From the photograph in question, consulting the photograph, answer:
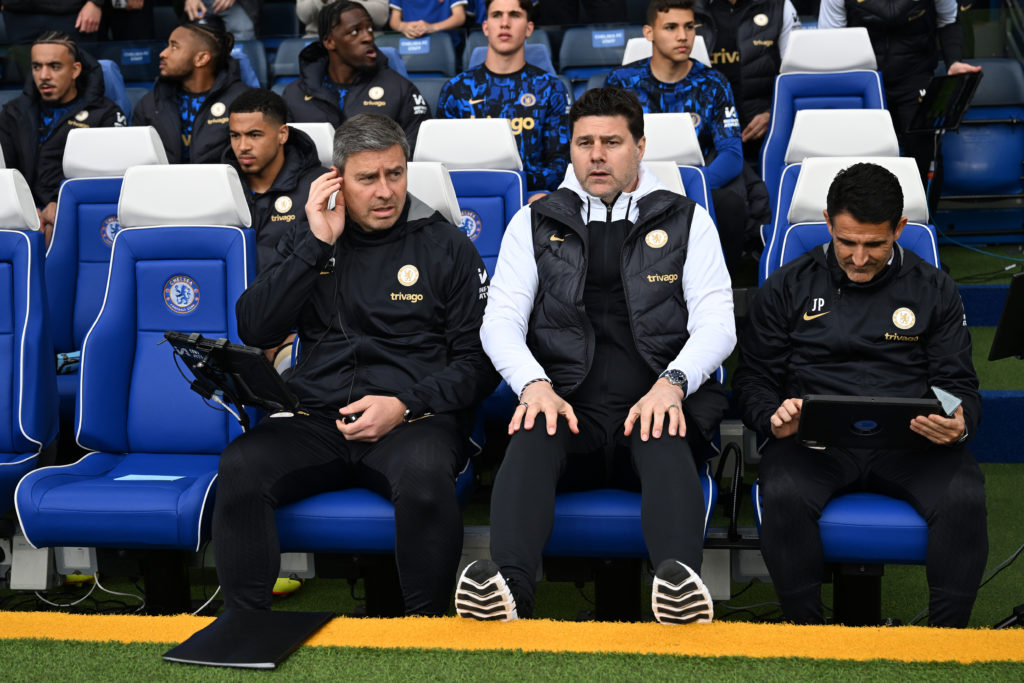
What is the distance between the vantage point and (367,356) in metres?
2.46

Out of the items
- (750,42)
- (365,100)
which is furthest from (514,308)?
(750,42)

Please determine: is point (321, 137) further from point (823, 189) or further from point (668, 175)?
point (823, 189)

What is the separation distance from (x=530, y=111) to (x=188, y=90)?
4.80 feet

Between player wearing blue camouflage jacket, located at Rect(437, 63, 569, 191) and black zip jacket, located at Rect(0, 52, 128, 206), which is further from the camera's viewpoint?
black zip jacket, located at Rect(0, 52, 128, 206)

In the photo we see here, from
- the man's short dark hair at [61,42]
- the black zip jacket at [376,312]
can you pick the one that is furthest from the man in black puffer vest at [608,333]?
the man's short dark hair at [61,42]

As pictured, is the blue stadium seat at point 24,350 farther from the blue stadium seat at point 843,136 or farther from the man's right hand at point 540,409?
the blue stadium seat at point 843,136

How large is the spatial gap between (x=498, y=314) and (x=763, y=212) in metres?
1.85

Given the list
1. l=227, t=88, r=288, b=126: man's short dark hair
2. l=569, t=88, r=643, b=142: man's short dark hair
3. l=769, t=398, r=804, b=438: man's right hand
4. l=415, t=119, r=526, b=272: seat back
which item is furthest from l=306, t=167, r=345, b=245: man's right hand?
l=769, t=398, r=804, b=438: man's right hand

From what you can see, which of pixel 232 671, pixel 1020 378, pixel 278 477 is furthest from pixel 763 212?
pixel 232 671

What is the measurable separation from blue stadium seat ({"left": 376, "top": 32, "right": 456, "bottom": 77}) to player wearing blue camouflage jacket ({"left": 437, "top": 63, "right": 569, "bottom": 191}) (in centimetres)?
149

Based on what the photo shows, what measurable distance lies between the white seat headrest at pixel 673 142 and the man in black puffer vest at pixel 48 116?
2.29m

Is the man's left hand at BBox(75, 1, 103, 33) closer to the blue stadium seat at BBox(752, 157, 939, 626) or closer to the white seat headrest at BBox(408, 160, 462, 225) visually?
the white seat headrest at BBox(408, 160, 462, 225)

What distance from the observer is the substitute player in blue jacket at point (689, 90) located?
380cm

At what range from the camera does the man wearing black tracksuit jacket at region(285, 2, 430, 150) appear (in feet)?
13.9
